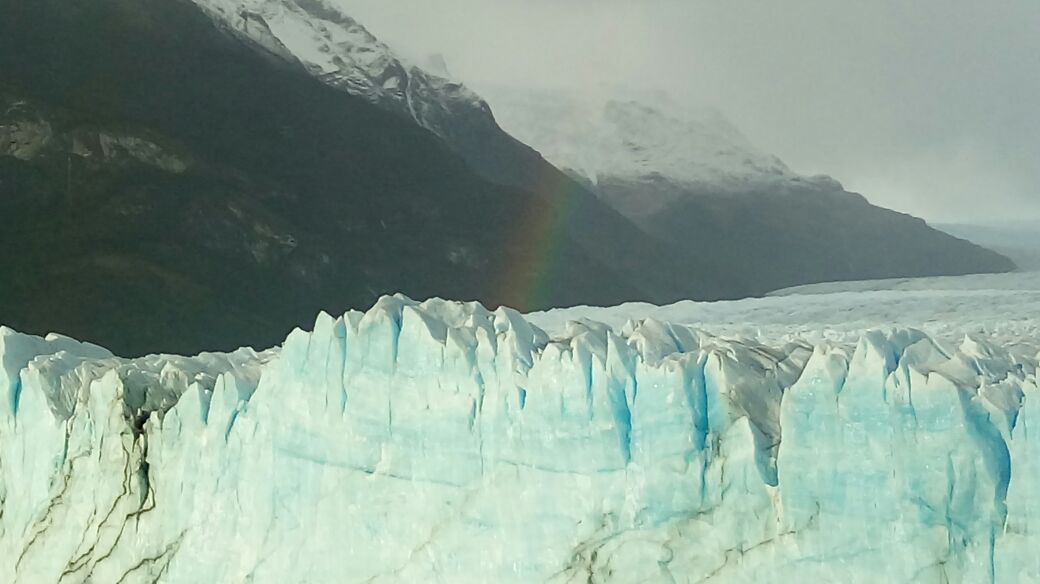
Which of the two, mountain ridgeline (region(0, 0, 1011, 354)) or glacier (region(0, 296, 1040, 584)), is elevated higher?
mountain ridgeline (region(0, 0, 1011, 354))

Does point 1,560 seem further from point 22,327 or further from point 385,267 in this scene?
point 385,267

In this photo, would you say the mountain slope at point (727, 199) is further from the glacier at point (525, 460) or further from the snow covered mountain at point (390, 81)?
the glacier at point (525, 460)

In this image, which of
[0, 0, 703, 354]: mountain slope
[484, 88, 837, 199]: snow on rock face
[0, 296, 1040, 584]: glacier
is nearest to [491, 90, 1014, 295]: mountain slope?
[484, 88, 837, 199]: snow on rock face

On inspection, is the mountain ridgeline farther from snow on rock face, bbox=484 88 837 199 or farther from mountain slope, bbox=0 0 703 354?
snow on rock face, bbox=484 88 837 199

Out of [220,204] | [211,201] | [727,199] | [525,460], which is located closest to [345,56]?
[220,204]

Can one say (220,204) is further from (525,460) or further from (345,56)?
(525,460)

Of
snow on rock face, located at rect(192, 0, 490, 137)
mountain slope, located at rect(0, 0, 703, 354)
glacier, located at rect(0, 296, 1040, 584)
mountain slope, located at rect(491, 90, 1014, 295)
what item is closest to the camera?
glacier, located at rect(0, 296, 1040, 584)

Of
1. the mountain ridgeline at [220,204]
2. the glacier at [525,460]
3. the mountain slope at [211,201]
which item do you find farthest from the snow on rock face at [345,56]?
the glacier at [525,460]
